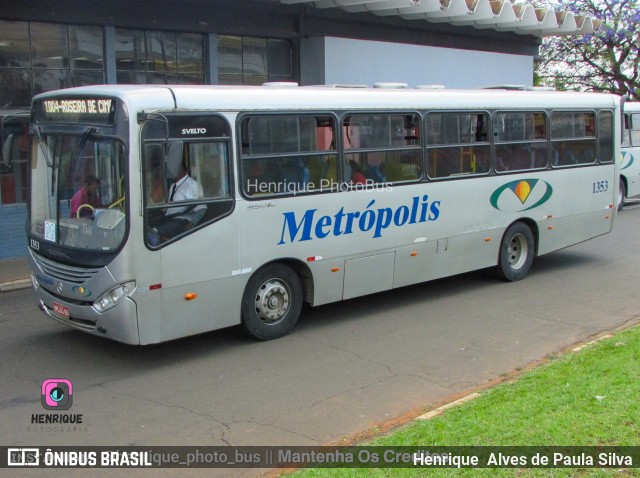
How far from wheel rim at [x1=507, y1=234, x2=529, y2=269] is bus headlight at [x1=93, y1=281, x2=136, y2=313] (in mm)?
6665

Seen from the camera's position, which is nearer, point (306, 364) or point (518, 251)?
point (306, 364)

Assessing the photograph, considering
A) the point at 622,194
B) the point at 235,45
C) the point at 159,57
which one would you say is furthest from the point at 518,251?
the point at 622,194

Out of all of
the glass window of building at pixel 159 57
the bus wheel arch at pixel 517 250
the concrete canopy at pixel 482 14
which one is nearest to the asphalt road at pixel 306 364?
the bus wheel arch at pixel 517 250

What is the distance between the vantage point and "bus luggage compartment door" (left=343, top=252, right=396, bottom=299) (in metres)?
9.30

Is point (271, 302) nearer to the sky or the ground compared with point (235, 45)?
nearer to the ground

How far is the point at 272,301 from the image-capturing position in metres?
8.62

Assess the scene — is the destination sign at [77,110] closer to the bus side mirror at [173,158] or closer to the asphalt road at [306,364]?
the bus side mirror at [173,158]

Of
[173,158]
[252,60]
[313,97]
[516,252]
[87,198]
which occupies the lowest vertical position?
[516,252]

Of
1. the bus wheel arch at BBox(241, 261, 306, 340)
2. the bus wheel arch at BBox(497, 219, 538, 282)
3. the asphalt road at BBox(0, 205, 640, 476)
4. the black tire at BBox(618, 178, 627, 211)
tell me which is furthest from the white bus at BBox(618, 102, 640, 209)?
the bus wheel arch at BBox(241, 261, 306, 340)

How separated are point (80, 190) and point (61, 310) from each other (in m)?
1.32

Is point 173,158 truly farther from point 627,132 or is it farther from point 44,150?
point 627,132

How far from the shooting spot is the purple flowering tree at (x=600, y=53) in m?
29.6

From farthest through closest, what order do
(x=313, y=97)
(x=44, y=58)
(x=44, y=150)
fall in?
(x=44, y=58)
(x=313, y=97)
(x=44, y=150)

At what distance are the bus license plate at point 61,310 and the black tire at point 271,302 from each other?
1.87 metres
